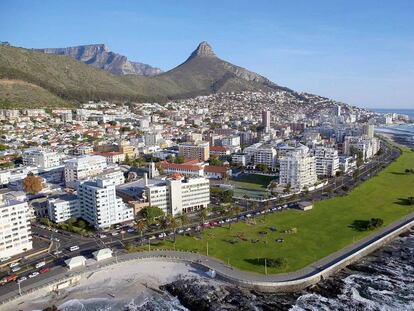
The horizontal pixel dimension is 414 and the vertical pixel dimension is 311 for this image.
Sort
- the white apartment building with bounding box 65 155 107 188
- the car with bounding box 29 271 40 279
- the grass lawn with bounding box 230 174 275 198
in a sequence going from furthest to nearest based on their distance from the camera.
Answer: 1. the white apartment building with bounding box 65 155 107 188
2. the grass lawn with bounding box 230 174 275 198
3. the car with bounding box 29 271 40 279

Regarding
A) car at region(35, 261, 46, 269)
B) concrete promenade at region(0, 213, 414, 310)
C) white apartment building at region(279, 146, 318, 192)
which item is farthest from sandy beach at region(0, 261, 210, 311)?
white apartment building at region(279, 146, 318, 192)

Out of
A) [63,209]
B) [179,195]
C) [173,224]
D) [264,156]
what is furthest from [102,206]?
[264,156]

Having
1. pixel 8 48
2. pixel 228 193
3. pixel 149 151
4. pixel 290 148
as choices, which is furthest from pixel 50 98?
pixel 228 193

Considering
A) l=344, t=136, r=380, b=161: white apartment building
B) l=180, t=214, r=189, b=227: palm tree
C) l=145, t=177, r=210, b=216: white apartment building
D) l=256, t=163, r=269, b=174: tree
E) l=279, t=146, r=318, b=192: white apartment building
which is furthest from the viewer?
l=344, t=136, r=380, b=161: white apartment building

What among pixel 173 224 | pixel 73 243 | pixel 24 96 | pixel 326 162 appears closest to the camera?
pixel 73 243

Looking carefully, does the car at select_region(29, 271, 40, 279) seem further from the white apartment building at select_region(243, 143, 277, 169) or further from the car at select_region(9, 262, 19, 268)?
the white apartment building at select_region(243, 143, 277, 169)

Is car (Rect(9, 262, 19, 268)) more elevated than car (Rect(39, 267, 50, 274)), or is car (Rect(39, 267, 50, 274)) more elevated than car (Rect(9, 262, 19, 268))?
car (Rect(39, 267, 50, 274))

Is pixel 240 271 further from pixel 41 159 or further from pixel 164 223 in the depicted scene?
pixel 41 159
